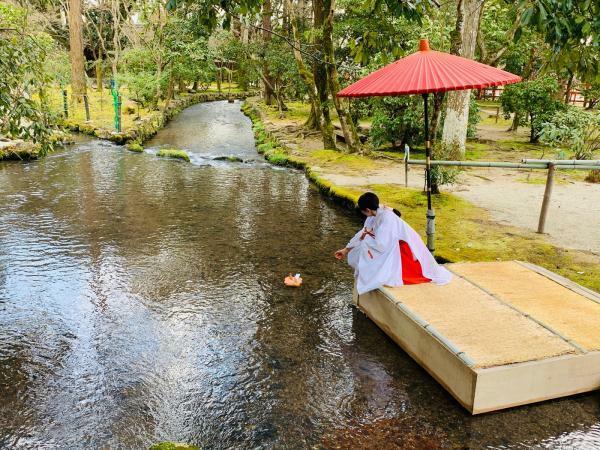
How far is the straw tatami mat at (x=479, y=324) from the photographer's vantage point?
163 inches

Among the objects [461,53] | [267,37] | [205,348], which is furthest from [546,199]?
[267,37]

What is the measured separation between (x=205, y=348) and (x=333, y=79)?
1130 cm

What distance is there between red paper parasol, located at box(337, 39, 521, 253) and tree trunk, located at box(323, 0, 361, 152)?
8.03 m

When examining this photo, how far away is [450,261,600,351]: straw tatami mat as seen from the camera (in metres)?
4.55

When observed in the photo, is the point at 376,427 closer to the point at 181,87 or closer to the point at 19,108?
the point at 19,108

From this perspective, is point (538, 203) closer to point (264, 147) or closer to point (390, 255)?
point (390, 255)

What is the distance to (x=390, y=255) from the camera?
546 cm

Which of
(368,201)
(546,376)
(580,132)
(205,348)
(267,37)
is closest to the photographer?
(546,376)

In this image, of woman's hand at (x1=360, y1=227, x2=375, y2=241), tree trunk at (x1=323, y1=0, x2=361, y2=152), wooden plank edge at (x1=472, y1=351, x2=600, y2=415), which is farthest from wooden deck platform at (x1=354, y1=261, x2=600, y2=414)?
tree trunk at (x1=323, y1=0, x2=361, y2=152)

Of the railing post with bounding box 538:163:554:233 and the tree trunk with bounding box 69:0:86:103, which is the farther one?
the tree trunk with bounding box 69:0:86:103

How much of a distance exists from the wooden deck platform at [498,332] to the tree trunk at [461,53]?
709cm

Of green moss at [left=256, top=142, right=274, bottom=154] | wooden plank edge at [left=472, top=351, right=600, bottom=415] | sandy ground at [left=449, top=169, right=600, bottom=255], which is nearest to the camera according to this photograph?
wooden plank edge at [left=472, top=351, right=600, bottom=415]

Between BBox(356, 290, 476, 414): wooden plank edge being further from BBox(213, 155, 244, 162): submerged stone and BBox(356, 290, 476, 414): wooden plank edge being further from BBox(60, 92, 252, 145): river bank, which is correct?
BBox(60, 92, 252, 145): river bank

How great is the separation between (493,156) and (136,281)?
11801 mm
